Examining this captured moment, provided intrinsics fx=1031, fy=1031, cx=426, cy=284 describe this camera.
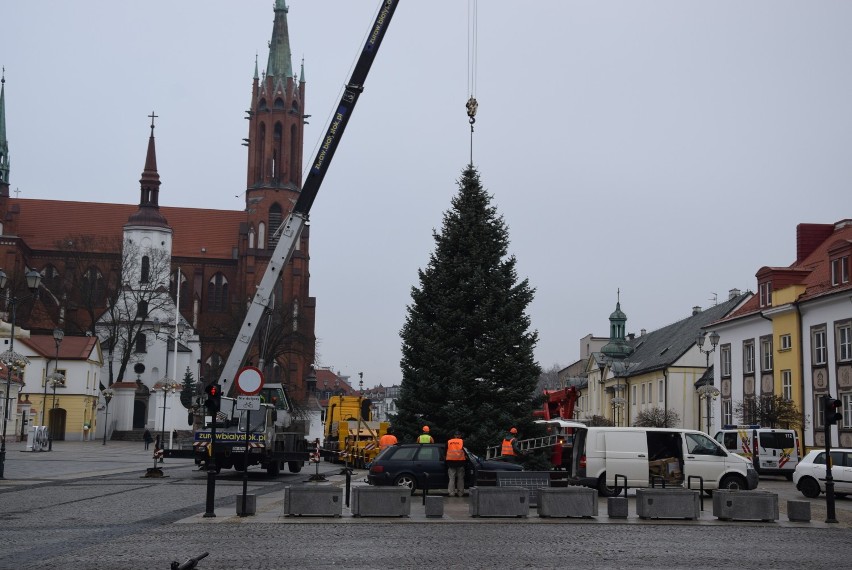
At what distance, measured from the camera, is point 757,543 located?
16047 mm

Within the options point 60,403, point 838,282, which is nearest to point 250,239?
point 60,403

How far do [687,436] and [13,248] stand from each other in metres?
83.3

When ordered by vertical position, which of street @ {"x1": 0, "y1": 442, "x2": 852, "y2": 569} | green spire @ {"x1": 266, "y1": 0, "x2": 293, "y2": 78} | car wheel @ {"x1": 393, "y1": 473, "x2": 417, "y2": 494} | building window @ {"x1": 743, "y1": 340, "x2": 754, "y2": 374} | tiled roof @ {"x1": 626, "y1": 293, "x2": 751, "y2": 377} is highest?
green spire @ {"x1": 266, "y1": 0, "x2": 293, "y2": 78}

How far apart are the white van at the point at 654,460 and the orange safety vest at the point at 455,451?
10.2 feet

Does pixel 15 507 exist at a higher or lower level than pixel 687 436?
lower

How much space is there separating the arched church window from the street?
276 feet

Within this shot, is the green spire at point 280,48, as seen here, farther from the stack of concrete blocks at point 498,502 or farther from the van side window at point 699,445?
the stack of concrete blocks at point 498,502

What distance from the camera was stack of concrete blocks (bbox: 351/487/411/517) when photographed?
19375 millimetres

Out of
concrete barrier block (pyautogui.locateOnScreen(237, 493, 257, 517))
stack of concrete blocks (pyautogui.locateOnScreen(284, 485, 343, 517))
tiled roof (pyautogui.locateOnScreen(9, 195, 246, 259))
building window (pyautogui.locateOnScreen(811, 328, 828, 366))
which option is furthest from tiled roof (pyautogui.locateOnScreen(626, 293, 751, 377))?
tiled roof (pyautogui.locateOnScreen(9, 195, 246, 259))

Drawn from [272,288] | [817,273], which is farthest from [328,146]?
[817,273]

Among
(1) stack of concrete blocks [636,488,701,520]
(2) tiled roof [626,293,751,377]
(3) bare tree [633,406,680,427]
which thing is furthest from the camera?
(2) tiled roof [626,293,751,377]

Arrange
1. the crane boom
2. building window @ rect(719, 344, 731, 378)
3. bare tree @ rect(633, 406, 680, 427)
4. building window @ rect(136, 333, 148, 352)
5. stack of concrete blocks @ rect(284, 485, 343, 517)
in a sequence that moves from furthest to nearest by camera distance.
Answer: building window @ rect(136, 333, 148, 352)
bare tree @ rect(633, 406, 680, 427)
building window @ rect(719, 344, 731, 378)
the crane boom
stack of concrete blocks @ rect(284, 485, 343, 517)

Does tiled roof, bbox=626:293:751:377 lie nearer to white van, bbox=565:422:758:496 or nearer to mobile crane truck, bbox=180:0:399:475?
mobile crane truck, bbox=180:0:399:475

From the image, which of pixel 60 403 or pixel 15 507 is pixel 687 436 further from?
pixel 60 403
